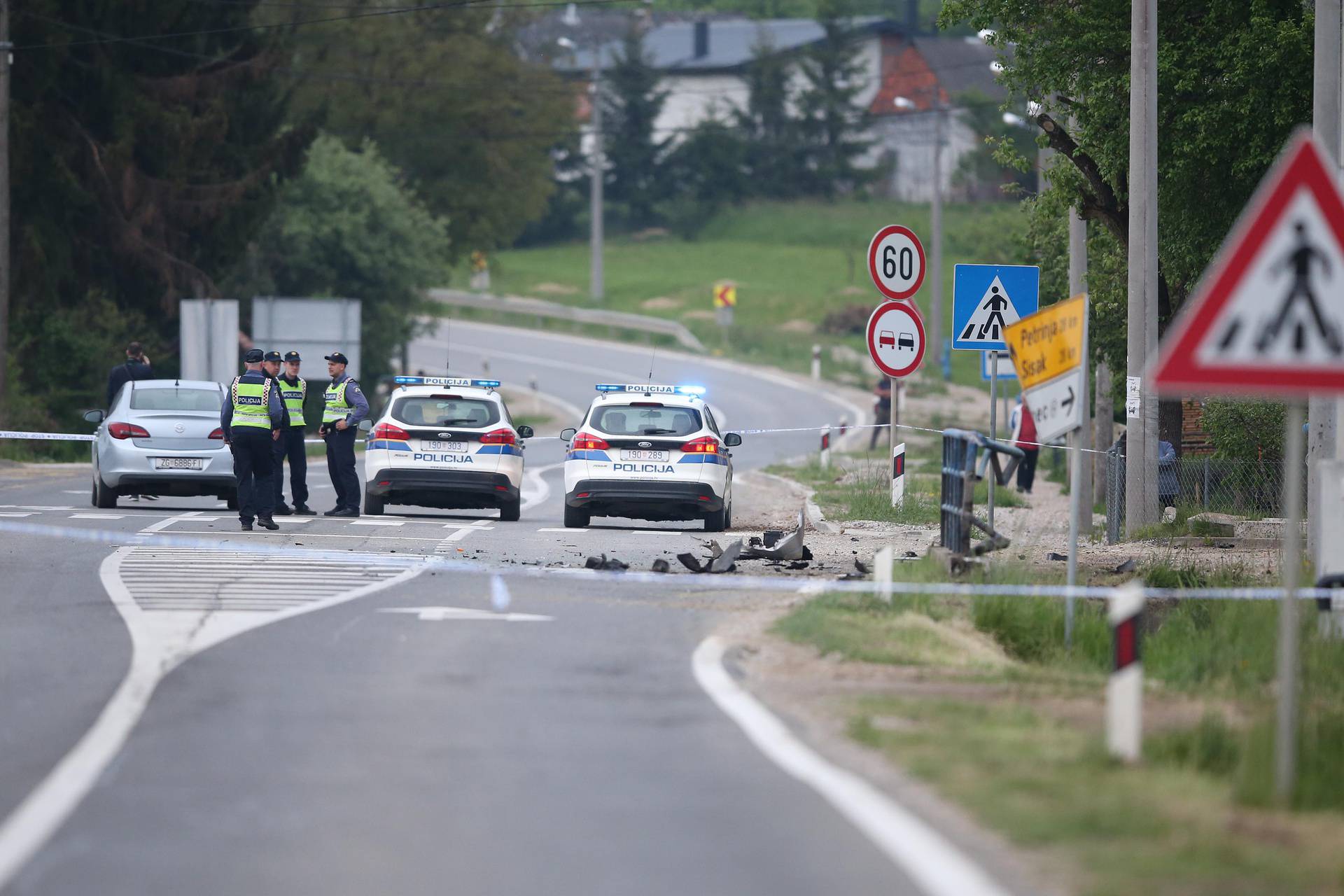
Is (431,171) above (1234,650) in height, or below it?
above

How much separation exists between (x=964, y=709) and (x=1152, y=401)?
11920 millimetres

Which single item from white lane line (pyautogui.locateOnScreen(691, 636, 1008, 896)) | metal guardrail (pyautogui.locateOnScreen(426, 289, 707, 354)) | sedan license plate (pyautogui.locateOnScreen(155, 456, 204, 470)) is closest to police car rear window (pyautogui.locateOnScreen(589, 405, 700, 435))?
sedan license plate (pyautogui.locateOnScreen(155, 456, 204, 470))

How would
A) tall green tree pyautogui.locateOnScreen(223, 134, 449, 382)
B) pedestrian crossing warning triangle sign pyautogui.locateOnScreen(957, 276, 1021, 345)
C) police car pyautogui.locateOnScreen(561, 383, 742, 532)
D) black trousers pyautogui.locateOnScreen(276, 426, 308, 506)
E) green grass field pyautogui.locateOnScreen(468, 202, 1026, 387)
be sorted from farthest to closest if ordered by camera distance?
green grass field pyautogui.locateOnScreen(468, 202, 1026, 387) → tall green tree pyautogui.locateOnScreen(223, 134, 449, 382) → black trousers pyautogui.locateOnScreen(276, 426, 308, 506) → police car pyautogui.locateOnScreen(561, 383, 742, 532) → pedestrian crossing warning triangle sign pyautogui.locateOnScreen(957, 276, 1021, 345)

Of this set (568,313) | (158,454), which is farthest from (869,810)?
(568,313)

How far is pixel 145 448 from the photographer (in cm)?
2284

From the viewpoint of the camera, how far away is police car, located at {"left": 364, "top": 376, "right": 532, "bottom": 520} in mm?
22375

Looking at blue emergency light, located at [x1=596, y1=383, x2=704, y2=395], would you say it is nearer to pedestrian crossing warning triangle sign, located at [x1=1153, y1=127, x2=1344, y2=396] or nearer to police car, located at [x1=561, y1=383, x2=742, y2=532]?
police car, located at [x1=561, y1=383, x2=742, y2=532]

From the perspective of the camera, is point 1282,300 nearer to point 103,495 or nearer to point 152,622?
point 152,622

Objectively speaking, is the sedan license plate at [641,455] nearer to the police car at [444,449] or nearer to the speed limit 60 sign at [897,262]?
the police car at [444,449]

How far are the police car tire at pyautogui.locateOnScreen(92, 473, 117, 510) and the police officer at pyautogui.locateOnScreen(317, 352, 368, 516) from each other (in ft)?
7.59

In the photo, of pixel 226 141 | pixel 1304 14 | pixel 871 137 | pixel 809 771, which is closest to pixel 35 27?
pixel 226 141

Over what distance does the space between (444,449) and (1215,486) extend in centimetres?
1010

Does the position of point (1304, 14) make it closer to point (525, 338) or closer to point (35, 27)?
point (35, 27)

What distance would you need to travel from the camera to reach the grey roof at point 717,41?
11669 cm
